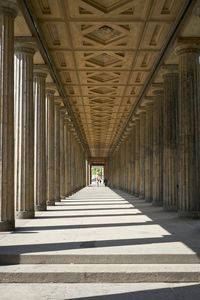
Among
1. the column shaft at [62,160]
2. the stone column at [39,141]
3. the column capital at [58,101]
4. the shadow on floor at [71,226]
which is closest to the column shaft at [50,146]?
the column capital at [58,101]

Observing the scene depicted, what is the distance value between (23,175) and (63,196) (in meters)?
14.9

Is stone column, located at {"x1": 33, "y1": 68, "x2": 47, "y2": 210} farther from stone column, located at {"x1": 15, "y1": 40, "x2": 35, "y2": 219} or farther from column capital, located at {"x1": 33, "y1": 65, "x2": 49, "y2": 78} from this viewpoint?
stone column, located at {"x1": 15, "y1": 40, "x2": 35, "y2": 219}

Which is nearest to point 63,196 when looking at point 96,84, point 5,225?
point 96,84

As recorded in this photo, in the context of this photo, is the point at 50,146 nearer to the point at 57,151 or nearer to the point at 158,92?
the point at 57,151

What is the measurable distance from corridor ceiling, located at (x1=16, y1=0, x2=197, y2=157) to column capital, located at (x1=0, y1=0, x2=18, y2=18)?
0.65 meters

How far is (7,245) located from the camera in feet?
31.7

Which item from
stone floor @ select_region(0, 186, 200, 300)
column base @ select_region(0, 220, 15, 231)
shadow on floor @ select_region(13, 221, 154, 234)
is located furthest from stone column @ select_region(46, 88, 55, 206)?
column base @ select_region(0, 220, 15, 231)

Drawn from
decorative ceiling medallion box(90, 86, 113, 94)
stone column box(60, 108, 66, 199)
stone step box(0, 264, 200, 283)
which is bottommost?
stone step box(0, 264, 200, 283)

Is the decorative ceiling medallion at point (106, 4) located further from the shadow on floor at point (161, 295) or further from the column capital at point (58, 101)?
the column capital at point (58, 101)

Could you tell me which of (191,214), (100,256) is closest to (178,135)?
(191,214)

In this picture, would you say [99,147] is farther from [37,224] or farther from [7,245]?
[7,245]

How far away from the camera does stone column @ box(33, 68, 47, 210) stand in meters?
19.3

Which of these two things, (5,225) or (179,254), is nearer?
(179,254)

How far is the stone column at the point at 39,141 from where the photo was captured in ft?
63.2
